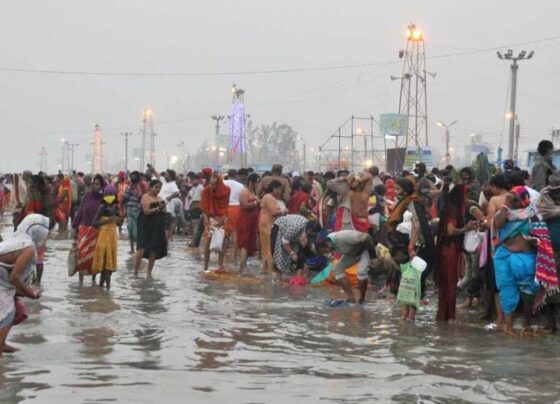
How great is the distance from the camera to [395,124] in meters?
54.1

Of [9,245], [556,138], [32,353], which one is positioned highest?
[556,138]

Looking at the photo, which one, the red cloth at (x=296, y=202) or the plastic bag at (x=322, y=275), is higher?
the red cloth at (x=296, y=202)

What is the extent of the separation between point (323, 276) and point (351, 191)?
1.53 metres

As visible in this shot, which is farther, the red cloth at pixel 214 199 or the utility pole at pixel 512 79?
the utility pole at pixel 512 79

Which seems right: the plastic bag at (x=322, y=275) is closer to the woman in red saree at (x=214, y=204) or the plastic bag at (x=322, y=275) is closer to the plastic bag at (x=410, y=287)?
the woman in red saree at (x=214, y=204)

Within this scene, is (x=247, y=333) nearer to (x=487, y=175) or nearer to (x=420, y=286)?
(x=420, y=286)

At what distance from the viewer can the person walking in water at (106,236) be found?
44.2ft

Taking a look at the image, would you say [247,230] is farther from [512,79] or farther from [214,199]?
[512,79]

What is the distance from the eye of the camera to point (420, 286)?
10.7m

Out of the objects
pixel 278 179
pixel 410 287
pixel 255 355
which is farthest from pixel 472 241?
pixel 278 179

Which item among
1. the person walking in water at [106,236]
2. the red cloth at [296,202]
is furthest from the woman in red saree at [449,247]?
the red cloth at [296,202]

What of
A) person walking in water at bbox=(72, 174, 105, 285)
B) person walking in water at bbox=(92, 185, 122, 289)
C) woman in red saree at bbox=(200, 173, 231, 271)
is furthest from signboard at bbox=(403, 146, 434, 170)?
person walking in water at bbox=(92, 185, 122, 289)

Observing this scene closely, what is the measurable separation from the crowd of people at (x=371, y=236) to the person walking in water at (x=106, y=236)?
2 centimetres

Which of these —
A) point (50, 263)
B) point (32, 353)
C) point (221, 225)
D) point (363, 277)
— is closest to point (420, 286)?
point (363, 277)
